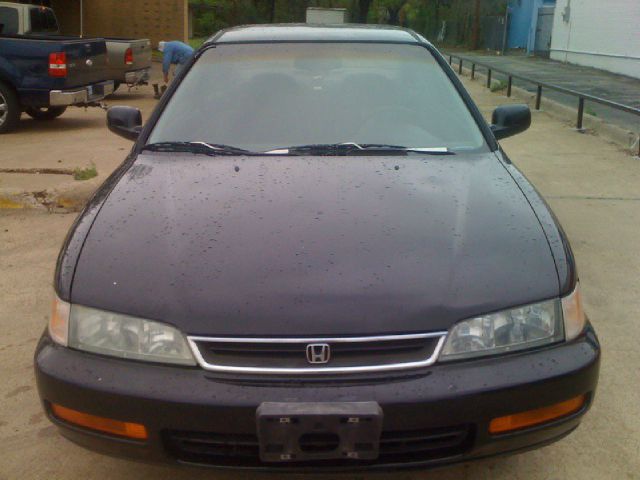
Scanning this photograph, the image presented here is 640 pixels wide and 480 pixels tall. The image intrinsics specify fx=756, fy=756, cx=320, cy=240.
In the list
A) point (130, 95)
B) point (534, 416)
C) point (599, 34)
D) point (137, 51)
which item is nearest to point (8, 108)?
point (137, 51)

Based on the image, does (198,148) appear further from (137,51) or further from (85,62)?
(137,51)

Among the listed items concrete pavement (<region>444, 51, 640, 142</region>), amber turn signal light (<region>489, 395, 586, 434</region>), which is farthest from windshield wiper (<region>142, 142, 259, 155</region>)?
concrete pavement (<region>444, 51, 640, 142</region>)

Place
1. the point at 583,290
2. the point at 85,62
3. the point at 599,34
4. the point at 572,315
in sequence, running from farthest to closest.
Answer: the point at 599,34, the point at 85,62, the point at 583,290, the point at 572,315

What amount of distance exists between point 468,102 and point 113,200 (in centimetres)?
189

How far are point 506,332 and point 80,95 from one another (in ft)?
32.2

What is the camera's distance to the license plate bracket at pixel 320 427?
2146 mm

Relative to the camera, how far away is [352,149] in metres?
3.45

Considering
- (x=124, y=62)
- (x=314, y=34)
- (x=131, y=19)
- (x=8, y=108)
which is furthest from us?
(x=131, y=19)

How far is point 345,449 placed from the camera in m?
2.19

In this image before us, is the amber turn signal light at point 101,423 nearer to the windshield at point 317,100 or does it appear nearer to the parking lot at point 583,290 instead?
the parking lot at point 583,290

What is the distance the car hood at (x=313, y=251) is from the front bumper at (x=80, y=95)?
8.21m

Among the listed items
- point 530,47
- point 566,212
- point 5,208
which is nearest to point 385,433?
point 566,212

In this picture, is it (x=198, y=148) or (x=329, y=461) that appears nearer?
(x=329, y=461)

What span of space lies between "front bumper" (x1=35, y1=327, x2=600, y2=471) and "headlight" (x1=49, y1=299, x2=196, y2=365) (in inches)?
1.2
